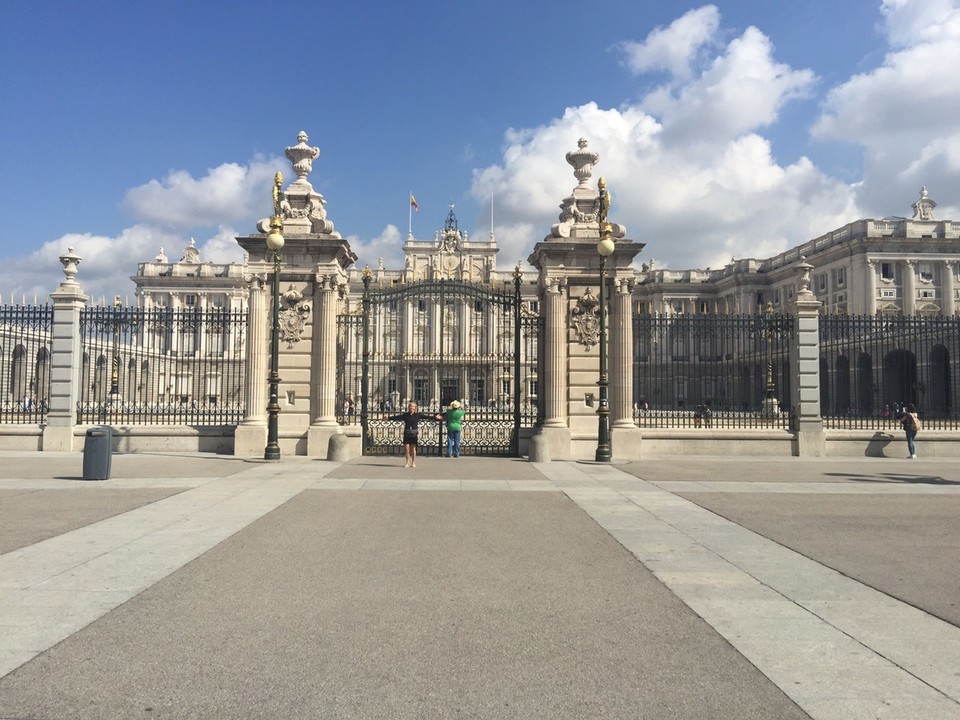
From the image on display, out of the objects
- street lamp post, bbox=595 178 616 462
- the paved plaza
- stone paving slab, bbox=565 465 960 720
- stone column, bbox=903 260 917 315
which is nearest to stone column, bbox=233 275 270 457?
the paved plaza

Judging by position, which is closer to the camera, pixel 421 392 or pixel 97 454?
pixel 97 454

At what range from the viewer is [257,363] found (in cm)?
2056

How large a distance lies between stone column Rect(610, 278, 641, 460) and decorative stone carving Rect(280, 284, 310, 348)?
8850 mm

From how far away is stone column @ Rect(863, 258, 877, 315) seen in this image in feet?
244

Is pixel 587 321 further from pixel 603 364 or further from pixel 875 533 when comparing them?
pixel 875 533

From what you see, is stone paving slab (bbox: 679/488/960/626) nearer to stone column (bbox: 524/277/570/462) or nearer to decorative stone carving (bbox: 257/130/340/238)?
stone column (bbox: 524/277/570/462)

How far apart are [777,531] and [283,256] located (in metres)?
15.6

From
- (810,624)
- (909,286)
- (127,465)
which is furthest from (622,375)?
(909,286)

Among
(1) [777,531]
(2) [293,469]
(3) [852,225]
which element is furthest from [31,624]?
(3) [852,225]

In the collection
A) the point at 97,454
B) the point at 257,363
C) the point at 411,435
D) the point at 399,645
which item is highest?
the point at 257,363

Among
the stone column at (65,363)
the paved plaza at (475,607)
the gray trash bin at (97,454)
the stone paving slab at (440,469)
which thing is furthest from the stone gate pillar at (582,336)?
the stone column at (65,363)

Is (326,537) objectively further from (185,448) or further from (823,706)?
(185,448)

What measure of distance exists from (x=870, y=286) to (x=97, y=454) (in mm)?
77807

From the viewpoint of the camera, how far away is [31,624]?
18.2ft
